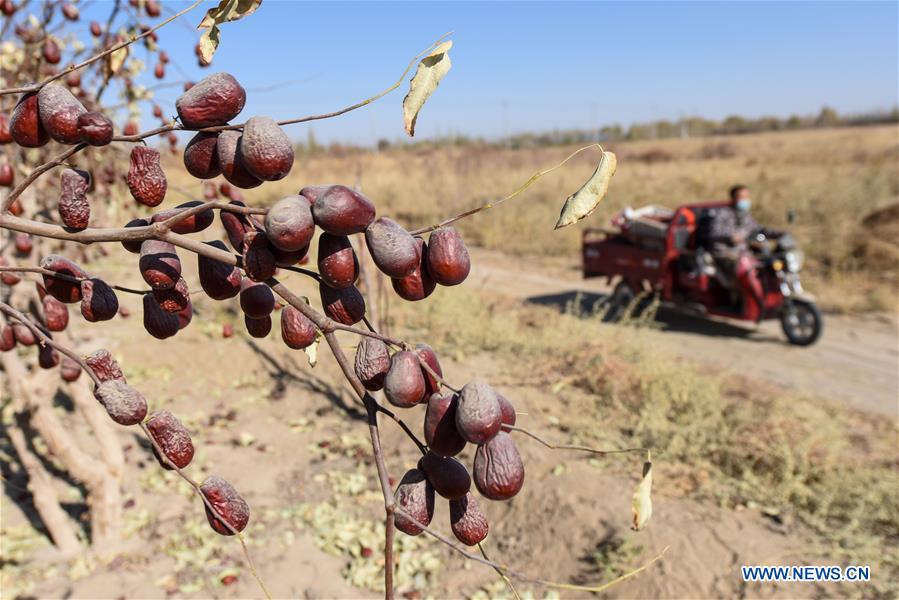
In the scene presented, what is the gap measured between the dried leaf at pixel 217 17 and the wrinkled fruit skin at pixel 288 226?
24 cm

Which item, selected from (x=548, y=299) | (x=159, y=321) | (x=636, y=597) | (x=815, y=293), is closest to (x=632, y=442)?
(x=636, y=597)

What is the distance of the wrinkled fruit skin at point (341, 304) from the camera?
2.63 ft

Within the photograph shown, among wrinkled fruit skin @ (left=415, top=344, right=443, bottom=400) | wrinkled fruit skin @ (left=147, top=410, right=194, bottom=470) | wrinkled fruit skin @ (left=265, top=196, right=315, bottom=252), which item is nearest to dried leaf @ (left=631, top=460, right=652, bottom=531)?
wrinkled fruit skin @ (left=415, top=344, right=443, bottom=400)

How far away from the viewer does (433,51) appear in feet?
2.49

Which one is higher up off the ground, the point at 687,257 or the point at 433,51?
the point at 433,51

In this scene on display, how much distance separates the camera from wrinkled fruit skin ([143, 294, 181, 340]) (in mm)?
964

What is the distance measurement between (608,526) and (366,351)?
9.25 ft

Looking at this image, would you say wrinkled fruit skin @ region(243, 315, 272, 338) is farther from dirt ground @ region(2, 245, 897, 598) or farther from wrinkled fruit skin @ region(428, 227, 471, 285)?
dirt ground @ region(2, 245, 897, 598)

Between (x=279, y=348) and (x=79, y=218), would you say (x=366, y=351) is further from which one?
(x=279, y=348)

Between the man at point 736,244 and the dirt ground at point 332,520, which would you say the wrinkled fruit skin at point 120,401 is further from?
the man at point 736,244

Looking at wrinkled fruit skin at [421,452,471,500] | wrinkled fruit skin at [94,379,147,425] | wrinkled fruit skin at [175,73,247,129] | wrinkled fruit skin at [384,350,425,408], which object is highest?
wrinkled fruit skin at [175,73,247,129]

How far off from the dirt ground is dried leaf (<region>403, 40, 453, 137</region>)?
8.82 feet

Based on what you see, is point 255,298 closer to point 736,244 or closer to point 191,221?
point 191,221

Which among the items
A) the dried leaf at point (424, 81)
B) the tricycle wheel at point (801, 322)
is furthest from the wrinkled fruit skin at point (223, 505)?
the tricycle wheel at point (801, 322)
